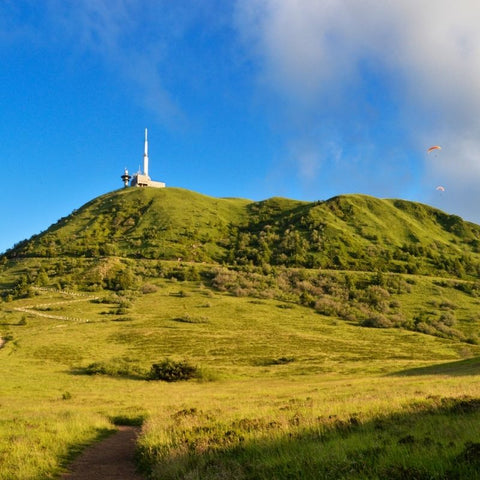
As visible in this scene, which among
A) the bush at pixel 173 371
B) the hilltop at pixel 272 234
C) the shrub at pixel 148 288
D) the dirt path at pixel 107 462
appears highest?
the hilltop at pixel 272 234

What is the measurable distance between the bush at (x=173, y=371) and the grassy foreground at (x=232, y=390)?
1.17 metres

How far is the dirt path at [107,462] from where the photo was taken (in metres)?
11.8

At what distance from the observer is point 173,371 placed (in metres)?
43.3

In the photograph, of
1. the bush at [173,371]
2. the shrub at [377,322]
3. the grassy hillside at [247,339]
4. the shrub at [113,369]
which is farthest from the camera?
the shrub at [377,322]

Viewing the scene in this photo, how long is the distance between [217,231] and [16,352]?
114 m

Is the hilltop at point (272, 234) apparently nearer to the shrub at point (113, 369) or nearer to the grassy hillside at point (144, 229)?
the grassy hillside at point (144, 229)

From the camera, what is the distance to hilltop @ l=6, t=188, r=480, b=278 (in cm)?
13475

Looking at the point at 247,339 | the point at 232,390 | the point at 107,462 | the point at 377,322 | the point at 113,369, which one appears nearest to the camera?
the point at 107,462

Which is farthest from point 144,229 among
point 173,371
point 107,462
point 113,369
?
point 107,462

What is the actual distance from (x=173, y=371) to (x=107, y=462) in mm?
30730

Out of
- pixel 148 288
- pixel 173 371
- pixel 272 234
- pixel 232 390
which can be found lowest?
pixel 232 390

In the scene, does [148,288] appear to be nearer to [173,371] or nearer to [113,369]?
[113,369]

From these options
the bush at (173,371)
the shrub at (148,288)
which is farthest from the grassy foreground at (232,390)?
the bush at (173,371)

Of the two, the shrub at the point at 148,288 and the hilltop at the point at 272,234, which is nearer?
the shrub at the point at 148,288
